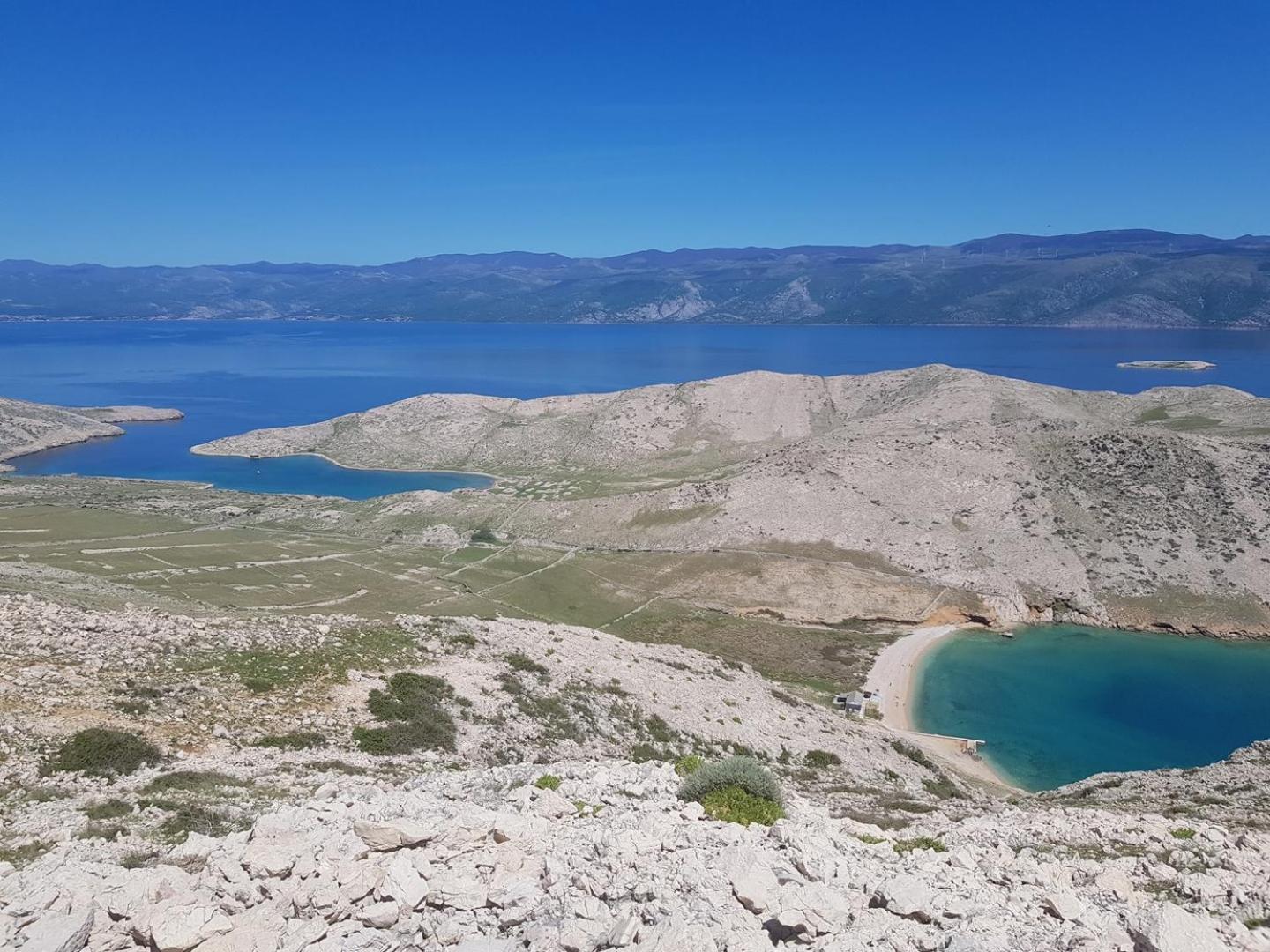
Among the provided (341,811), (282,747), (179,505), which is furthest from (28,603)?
(179,505)

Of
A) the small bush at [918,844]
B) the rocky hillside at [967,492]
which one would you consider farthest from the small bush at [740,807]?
the rocky hillside at [967,492]

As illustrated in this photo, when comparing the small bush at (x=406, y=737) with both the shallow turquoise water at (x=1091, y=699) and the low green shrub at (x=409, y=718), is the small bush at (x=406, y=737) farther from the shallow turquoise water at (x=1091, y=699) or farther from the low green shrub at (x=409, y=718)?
the shallow turquoise water at (x=1091, y=699)

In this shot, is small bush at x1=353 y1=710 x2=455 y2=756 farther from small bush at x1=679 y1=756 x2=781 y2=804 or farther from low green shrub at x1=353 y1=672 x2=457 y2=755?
small bush at x1=679 y1=756 x2=781 y2=804

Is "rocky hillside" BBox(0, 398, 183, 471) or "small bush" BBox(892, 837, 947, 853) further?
"rocky hillside" BBox(0, 398, 183, 471)

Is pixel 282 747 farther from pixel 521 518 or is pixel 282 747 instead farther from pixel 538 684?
pixel 521 518

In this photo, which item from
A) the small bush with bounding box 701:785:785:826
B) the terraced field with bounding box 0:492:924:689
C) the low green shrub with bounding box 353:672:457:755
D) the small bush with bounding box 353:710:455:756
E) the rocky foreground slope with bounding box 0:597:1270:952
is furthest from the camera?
the terraced field with bounding box 0:492:924:689

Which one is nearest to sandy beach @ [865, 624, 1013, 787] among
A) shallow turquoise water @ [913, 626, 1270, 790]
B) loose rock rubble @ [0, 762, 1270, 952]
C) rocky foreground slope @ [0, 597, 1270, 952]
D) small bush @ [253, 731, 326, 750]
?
shallow turquoise water @ [913, 626, 1270, 790]
